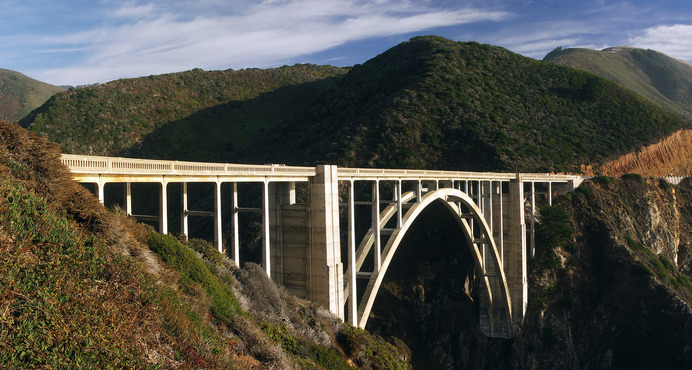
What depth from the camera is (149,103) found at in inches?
2972

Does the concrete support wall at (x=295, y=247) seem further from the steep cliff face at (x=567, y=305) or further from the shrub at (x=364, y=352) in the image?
the steep cliff face at (x=567, y=305)

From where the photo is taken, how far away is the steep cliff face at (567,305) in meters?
36.4

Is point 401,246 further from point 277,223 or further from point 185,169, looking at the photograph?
point 185,169

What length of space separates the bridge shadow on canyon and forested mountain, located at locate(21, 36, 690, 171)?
37.9 ft

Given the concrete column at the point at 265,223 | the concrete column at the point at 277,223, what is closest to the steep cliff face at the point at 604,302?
the concrete column at the point at 277,223

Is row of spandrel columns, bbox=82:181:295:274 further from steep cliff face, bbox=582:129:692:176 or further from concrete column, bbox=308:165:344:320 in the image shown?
steep cliff face, bbox=582:129:692:176

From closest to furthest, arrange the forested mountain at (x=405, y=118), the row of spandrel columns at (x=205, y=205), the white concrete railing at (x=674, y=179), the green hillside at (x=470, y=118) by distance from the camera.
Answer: the row of spandrel columns at (x=205, y=205)
the green hillside at (x=470, y=118)
the forested mountain at (x=405, y=118)
the white concrete railing at (x=674, y=179)

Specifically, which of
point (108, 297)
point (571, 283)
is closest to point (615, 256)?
point (571, 283)

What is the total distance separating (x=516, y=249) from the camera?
37188 millimetres

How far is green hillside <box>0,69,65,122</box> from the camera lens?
100812mm

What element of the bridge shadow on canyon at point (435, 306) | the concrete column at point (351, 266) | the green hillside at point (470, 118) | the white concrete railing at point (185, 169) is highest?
the green hillside at point (470, 118)

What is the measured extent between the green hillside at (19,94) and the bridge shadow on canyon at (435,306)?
3492 inches

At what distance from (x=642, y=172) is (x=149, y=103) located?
68388 millimetres

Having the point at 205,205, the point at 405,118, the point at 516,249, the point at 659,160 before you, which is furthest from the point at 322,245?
the point at 659,160
